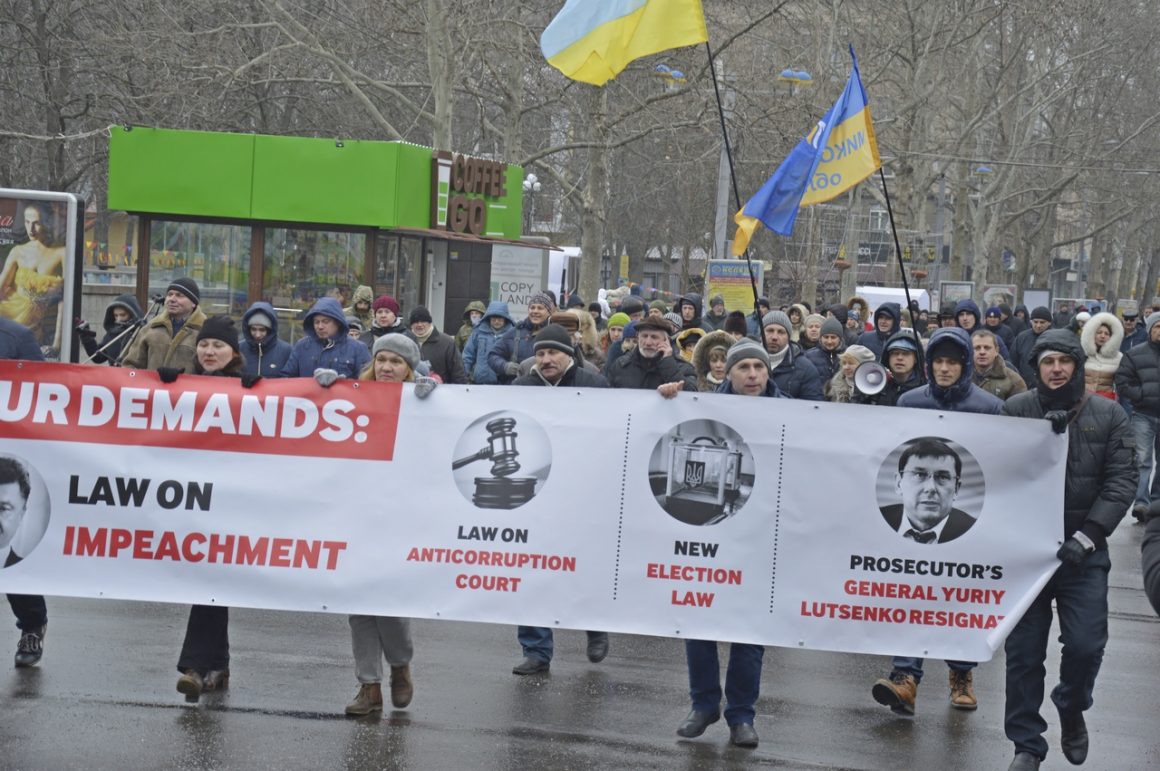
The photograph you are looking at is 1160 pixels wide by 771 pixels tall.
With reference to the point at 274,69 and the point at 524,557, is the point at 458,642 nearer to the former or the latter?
the point at 524,557

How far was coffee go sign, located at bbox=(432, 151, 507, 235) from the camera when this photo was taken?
67.2 feet

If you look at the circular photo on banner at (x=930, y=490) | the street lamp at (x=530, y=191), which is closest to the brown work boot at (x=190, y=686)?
the circular photo on banner at (x=930, y=490)

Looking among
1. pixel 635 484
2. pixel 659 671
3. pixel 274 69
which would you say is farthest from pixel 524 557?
pixel 274 69

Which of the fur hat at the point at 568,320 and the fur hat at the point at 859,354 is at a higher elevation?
the fur hat at the point at 568,320

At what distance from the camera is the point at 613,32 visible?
9477 millimetres

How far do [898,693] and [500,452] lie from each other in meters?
2.20

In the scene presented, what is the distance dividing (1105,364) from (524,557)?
9727mm

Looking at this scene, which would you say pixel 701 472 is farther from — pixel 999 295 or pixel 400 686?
pixel 999 295

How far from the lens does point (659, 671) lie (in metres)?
8.38

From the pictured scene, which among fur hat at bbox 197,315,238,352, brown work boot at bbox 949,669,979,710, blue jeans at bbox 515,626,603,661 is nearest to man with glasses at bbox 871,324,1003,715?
brown work boot at bbox 949,669,979,710

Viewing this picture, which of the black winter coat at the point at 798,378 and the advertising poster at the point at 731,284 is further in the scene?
the advertising poster at the point at 731,284

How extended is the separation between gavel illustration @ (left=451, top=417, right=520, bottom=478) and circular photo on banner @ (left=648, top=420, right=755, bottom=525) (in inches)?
23.8

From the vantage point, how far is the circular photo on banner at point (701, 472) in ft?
23.0

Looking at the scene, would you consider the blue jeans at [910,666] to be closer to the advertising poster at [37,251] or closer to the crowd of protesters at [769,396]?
the crowd of protesters at [769,396]
